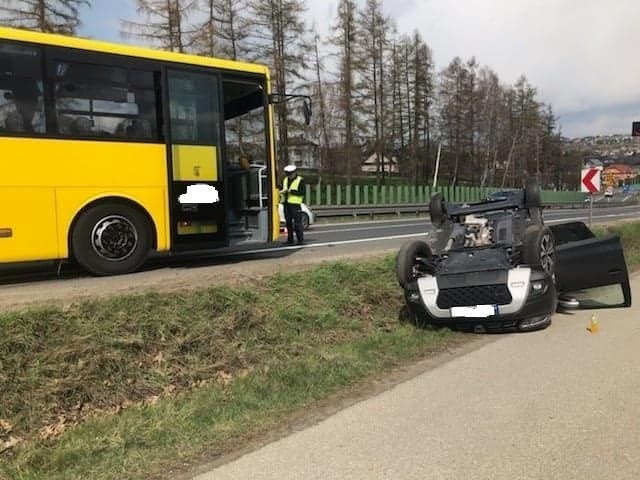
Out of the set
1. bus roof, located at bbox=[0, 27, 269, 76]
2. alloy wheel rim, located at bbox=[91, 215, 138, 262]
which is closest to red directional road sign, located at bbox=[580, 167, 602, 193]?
bus roof, located at bbox=[0, 27, 269, 76]

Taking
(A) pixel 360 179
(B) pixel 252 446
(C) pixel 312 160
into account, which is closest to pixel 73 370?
(B) pixel 252 446

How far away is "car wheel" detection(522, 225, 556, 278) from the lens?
756cm

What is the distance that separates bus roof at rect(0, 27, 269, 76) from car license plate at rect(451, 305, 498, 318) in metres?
5.43

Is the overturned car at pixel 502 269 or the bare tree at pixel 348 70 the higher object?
the bare tree at pixel 348 70

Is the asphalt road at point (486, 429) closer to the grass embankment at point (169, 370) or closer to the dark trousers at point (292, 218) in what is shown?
the grass embankment at point (169, 370)

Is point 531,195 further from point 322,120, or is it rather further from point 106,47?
point 322,120

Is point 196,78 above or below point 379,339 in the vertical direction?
above

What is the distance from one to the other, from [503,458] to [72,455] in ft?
9.13

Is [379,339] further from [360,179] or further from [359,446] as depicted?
[360,179]

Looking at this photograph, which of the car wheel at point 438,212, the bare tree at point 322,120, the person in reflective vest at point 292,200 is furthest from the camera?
the bare tree at point 322,120

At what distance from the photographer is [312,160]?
45.8 meters

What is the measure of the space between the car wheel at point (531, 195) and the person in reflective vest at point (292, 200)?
17.5ft

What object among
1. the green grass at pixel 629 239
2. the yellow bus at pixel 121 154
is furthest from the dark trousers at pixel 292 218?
the green grass at pixel 629 239

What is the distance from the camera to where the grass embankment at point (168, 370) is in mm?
4414
